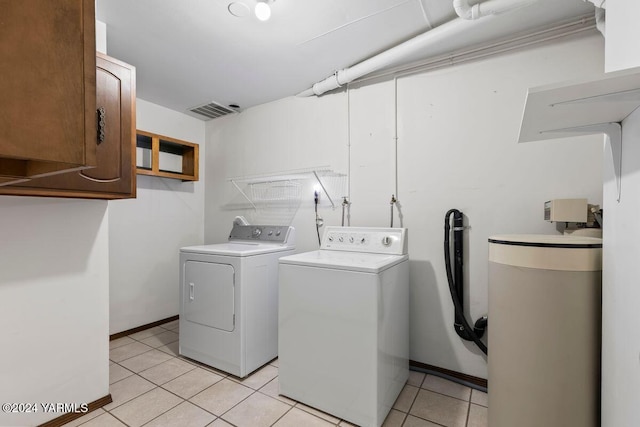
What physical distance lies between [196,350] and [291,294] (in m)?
1.17

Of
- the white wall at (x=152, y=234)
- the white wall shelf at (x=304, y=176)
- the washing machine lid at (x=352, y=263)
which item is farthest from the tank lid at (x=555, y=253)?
the white wall at (x=152, y=234)

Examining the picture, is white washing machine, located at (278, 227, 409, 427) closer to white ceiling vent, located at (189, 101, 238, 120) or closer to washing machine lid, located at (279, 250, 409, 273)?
washing machine lid, located at (279, 250, 409, 273)

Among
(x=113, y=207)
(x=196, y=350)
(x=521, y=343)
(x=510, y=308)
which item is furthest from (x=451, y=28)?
(x=113, y=207)

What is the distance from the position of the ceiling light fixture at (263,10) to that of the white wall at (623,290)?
5.83 feet

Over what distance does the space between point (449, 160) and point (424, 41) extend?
0.84 meters

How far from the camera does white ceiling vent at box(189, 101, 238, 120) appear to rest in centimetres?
324

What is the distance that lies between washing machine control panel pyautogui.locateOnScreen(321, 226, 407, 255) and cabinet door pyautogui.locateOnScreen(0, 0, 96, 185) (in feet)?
5.97

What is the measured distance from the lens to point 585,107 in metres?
0.90

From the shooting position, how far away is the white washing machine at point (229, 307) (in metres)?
2.15

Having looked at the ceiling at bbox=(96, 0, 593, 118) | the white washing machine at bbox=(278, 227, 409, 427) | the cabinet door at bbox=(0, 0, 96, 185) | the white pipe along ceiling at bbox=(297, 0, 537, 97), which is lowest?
the white washing machine at bbox=(278, 227, 409, 427)

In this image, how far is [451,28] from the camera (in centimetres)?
179

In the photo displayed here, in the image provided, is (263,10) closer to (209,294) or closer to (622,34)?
(622,34)

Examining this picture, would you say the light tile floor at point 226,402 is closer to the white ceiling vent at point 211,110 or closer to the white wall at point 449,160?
the white wall at point 449,160

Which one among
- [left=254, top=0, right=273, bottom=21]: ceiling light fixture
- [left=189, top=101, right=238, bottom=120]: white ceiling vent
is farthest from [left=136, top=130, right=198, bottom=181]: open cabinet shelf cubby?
[left=254, top=0, right=273, bottom=21]: ceiling light fixture
